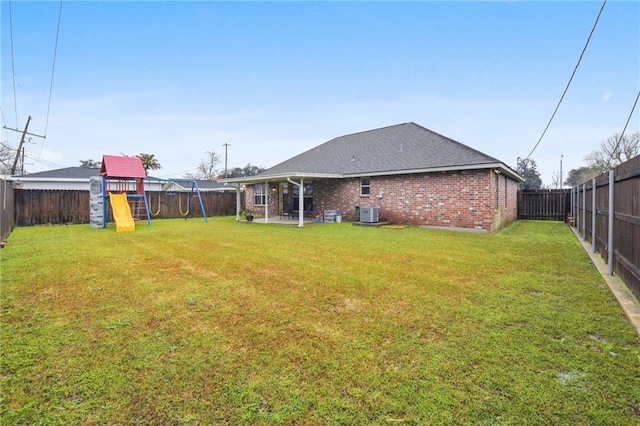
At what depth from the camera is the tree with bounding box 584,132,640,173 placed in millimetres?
29203

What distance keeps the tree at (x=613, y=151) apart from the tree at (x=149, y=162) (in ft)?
154

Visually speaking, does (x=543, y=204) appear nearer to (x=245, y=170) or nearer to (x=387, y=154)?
(x=387, y=154)

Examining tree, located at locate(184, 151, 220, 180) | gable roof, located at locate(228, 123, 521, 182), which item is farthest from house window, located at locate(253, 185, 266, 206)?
tree, located at locate(184, 151, 220, 180)

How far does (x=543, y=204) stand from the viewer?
1680cm

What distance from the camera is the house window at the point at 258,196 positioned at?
18.9 m

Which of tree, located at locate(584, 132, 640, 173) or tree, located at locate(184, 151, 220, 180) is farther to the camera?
tree, located at locate(184, 151, 220, 180)

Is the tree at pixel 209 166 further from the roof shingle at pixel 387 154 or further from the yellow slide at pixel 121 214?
the yellow slide at pixel 121 214

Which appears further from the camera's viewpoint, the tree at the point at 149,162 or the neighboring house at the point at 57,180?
the tree at the point at 149,162

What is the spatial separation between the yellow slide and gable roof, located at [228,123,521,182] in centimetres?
507

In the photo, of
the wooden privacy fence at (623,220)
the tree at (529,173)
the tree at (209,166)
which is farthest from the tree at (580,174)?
the tree at (209,166)

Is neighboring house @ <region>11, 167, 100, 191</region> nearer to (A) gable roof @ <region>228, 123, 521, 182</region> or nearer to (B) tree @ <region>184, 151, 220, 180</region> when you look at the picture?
(A) gable roof @ <region>228, 123, 521, 182</region>

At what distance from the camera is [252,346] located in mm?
2656

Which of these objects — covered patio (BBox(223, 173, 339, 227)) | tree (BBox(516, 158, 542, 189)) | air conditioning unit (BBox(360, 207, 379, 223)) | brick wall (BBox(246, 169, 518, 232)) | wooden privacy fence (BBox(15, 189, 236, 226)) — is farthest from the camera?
tree (BBox(516, 158, 542, 189))

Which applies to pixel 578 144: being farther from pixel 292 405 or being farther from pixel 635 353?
pixel 292 405
